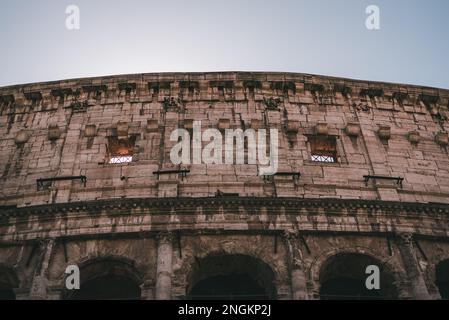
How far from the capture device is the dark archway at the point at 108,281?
1473 cm

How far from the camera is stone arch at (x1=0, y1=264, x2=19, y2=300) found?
14.7 metres

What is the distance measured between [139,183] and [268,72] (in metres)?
7.68

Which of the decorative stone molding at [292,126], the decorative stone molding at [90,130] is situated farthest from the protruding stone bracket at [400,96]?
the decorative stone molding at [90,130]

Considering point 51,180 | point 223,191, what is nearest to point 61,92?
point 51,180

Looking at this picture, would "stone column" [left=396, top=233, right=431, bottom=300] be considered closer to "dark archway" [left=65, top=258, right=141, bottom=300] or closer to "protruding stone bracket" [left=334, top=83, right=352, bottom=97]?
"protruding stone bracket" [left=334, top=83, right=352, bottom=97]

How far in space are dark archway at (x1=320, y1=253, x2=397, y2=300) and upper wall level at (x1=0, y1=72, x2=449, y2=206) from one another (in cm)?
249

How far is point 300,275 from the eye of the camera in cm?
1397

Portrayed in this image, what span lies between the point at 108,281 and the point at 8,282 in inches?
117

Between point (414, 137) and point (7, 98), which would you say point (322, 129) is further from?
point (7, 98)

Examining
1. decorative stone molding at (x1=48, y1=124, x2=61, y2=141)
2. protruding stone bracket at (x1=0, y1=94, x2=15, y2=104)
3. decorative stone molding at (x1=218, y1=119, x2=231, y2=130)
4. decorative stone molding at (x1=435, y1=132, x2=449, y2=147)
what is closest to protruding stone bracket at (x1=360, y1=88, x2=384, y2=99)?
decorative stone molding at (x1=435, y1=132, x2=449, y2=147)

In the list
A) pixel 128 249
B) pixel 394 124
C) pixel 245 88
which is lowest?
pixel 128 249

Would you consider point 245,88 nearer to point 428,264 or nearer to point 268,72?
point 268,72

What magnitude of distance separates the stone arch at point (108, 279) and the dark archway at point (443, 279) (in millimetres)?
9141
